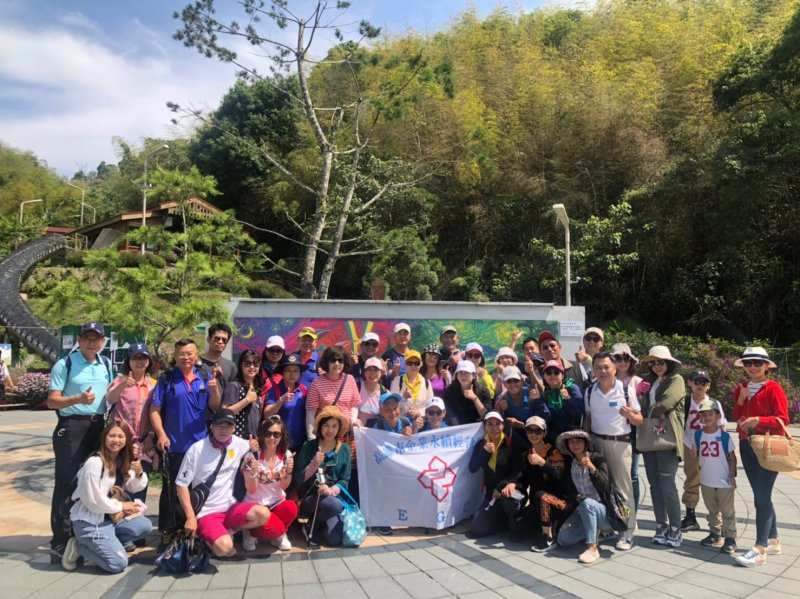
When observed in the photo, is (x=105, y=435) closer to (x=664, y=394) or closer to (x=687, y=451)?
(x=664, y=394)

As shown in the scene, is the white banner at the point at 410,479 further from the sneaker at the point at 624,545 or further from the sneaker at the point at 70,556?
the sneaker at the point at 70,556

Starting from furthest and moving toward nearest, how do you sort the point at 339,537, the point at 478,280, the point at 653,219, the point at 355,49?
the point at 478,280 < the point at 653,219 < the point at 355,49 < the point at 339,537

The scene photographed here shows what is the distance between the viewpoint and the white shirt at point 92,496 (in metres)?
3.88

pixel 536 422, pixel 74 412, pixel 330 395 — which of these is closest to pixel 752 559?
pixel 536 422

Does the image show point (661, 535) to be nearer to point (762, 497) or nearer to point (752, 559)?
point (752, 559)

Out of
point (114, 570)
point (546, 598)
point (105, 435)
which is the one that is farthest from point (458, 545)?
point (105, 435)

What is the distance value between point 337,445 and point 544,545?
179 centimetres

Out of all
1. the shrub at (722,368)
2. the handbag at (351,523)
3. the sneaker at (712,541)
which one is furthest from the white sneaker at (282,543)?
the shrub at (722,368)

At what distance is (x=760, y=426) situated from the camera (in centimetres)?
415

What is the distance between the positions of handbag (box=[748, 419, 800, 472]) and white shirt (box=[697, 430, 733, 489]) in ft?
1.01

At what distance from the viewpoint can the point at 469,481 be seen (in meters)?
5.00

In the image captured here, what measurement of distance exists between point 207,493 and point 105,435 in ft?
2.74

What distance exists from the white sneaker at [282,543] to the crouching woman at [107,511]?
919 millimetres

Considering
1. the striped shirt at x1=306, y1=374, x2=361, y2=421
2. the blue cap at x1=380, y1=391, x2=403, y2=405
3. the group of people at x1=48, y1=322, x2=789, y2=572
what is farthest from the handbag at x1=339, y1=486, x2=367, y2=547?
the blue cap at x1=380, y1=391, x2=403, y2=405
